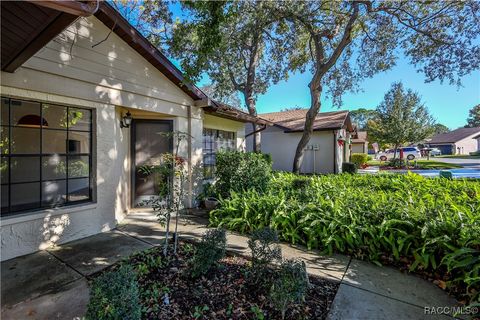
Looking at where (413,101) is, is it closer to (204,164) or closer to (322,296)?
(204,164)

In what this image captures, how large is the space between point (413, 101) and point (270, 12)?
17.5 meters

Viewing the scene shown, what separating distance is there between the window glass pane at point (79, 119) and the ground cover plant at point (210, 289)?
→ 2.90m

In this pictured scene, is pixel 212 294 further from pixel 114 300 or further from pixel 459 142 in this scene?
pixel 459 142

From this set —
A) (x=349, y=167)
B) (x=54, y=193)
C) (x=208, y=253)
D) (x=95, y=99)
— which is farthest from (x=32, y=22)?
(x=349, y=167)

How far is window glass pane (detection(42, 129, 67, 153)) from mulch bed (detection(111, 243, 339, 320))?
9.05 ft

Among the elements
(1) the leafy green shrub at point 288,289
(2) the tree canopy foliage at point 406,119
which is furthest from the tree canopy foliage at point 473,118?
(1) the leafy green shrub at point 288,289

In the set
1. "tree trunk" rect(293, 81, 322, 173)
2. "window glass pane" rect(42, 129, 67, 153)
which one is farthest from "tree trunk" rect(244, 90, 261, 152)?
"window glass pane" rect(42, 129, 67, 153)

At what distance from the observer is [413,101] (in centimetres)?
1989

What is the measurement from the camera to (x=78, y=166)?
4.67 m

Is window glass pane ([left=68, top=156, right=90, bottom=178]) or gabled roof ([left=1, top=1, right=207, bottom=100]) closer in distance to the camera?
gabled roof ([left=1, top=1, right=207, bottom=100])

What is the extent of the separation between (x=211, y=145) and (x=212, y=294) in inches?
242

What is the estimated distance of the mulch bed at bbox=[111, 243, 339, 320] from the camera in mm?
2412

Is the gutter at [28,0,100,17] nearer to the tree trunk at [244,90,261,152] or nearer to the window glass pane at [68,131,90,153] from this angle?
the window glass pane at [68,131,90,153]

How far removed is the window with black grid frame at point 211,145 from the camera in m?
8.07
